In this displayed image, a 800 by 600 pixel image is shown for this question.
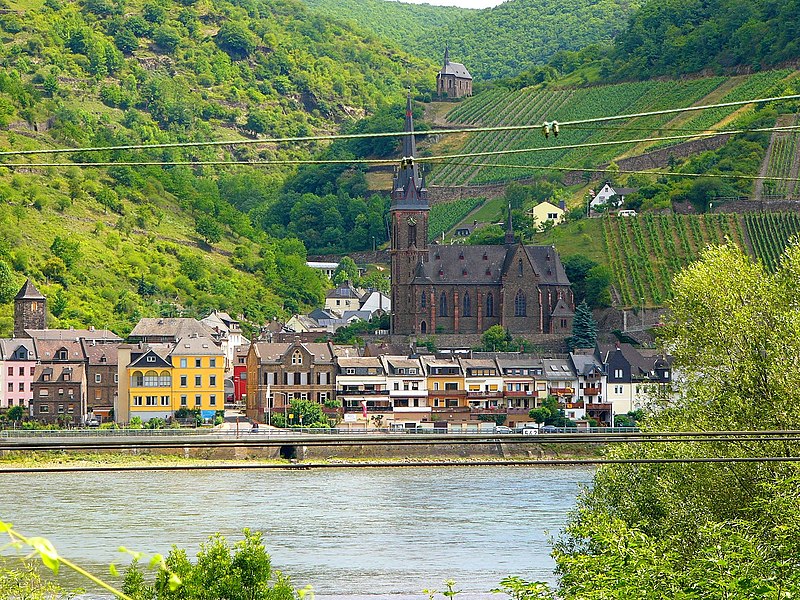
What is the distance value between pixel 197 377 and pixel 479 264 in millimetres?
31578

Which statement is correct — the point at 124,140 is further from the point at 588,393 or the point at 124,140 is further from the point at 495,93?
the point at 588,393

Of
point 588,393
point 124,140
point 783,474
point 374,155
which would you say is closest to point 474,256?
point 588,393

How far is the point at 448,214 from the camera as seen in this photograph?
152500 mm

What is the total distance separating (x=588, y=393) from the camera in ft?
284

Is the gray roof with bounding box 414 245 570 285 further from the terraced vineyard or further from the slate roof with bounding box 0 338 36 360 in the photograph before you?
the slate roof with bounding box 0 338 36 360

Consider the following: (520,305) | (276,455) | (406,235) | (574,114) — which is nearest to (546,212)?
(406,235)

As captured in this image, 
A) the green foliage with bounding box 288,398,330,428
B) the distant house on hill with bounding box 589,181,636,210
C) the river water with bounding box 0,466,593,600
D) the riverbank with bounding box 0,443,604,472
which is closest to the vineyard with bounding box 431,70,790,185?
the distant house on hill with bounding box 589,181,636,210

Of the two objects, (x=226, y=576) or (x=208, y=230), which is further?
(x=208, y=230)

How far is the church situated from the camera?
105m

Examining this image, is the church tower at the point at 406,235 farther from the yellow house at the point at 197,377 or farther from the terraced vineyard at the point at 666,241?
the yellow house at the point at 197,377

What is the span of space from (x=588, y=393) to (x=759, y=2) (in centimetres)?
8656

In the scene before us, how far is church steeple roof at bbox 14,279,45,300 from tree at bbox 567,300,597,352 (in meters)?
33.7

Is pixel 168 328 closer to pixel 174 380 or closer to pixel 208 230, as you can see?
pixel 174 380

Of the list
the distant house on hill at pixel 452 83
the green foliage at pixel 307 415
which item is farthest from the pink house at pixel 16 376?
the distant house on hill at pixel 452 83
